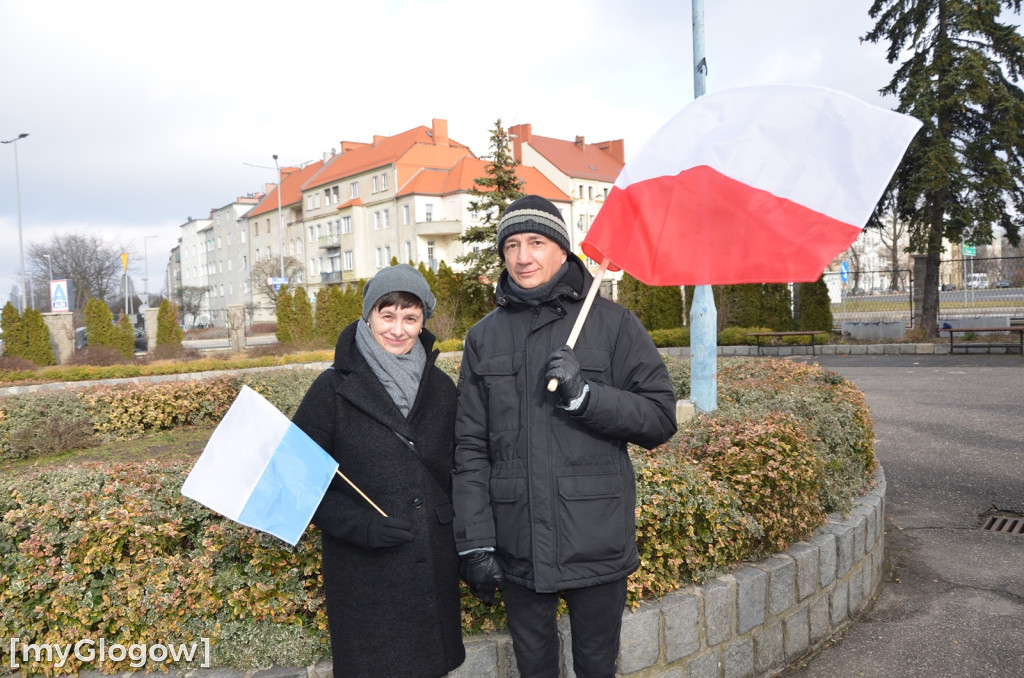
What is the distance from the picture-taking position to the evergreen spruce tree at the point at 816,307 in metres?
25.0

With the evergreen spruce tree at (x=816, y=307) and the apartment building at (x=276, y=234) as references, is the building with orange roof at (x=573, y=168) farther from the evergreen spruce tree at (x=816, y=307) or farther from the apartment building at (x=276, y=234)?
the evergreen spruce tree at (x=816, y=307)

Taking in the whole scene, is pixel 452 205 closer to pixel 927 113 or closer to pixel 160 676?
pixel 927 113

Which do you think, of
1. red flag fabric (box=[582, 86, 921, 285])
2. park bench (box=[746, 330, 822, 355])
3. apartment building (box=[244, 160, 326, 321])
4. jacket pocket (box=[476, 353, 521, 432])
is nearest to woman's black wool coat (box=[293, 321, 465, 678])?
jacket pocket (box=[476, 353, 521, 432])

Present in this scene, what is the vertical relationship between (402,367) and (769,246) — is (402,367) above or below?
below

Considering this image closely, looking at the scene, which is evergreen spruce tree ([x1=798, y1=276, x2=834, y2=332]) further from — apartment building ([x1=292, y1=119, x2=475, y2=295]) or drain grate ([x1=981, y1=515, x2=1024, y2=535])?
apartment building ([x1=292, y1=119, x2=475, y2=295])

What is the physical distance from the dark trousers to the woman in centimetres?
28

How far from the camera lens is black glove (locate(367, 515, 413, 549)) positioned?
260 centimetres

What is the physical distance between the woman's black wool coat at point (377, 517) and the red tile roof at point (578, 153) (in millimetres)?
64003

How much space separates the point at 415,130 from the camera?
6944 cm

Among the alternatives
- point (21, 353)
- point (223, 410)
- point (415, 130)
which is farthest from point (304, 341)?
point (415, 130)

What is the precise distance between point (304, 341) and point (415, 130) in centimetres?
4504

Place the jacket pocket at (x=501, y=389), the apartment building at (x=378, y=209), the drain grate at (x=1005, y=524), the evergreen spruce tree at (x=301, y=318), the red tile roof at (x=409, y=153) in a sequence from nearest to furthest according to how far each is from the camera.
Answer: the jacket pocket at (x=501, y=389), the drain grate at (x=1005, y=524), the evergreen spruce tree at (x=301, y=318), the apartment building at (x=378, y=209), the red tile roof at (x=409, y=153)

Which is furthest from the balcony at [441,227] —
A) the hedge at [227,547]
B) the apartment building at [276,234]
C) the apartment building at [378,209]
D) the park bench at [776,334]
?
the hedge at [227,547]

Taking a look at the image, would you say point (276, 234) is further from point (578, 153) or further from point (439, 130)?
point (578, 153)
